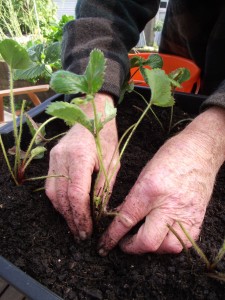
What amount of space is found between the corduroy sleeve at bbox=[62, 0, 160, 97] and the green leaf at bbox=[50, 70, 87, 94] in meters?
0.24

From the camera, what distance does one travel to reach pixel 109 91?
660mm

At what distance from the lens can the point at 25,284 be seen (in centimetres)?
37

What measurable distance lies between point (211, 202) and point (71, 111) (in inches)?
15.2

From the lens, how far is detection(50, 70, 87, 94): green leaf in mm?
413

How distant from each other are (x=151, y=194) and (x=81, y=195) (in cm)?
12

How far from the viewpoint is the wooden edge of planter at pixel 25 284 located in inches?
14.2

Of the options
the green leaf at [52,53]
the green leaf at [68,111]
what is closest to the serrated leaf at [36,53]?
the green leaf at [52,53]

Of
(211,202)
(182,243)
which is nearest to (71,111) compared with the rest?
(182,243)

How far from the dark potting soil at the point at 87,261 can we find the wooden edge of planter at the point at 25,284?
0.07m

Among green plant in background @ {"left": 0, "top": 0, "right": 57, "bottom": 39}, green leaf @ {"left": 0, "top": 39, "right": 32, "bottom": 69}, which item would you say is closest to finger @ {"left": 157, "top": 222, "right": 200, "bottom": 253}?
green leaf @ {"left": 0, "top": 39, "right": 32, "bottom": 69}

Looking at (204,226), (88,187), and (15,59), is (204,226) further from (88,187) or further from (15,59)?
(15,59)

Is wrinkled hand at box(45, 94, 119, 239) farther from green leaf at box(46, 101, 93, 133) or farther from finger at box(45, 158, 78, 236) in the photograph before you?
green leaf at box(46, 101, 93, 133)

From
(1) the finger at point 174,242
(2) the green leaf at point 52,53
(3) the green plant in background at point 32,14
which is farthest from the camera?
(3) the green plant in background at point 32,14

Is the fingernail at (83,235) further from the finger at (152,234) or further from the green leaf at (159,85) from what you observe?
the green leaf at (159,85)
